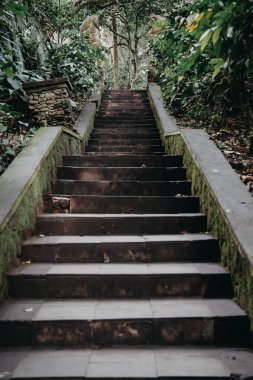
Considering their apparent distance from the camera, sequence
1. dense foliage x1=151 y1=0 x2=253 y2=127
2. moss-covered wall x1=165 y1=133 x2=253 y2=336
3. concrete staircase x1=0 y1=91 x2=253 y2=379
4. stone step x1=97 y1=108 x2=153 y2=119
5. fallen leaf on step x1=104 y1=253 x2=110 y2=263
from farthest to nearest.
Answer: stone step x1=97 y1=108 x2=153 y2=119
fallen leaf on step x1=104 y1=253 x2=110 y2=263
moss-covered wall x1=165 y1=133 x2=253 y2=336
concrete staircase x1=0 y1=91 x2=253 y2=379
dense foliage x1=151 y1=0 x2=253 y2=127

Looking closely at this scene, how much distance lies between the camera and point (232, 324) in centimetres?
261

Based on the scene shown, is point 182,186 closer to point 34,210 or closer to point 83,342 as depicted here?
point 34,210

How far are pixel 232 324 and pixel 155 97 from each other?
8.46 m

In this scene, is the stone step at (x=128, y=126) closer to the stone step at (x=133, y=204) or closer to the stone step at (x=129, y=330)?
the stone step at (x=133, y=204)

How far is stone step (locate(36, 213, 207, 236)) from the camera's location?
3816 mm

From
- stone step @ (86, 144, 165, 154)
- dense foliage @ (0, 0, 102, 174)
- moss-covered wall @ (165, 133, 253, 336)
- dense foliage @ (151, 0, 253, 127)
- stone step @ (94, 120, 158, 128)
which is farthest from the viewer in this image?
stone step @ (94, 120, 158, 128)

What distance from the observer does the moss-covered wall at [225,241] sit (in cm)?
262

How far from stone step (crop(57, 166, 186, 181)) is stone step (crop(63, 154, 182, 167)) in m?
0.45

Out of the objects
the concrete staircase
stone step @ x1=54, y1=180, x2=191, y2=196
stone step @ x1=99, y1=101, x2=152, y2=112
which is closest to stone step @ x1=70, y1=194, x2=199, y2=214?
the concrete staircase

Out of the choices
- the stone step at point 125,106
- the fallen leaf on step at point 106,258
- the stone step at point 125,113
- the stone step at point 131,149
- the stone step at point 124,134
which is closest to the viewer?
the fallen leaf on step at point 106,258

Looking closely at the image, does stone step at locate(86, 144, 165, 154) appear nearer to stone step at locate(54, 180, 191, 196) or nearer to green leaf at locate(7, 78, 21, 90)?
green leaf at locate(7, 78, 21, 90)

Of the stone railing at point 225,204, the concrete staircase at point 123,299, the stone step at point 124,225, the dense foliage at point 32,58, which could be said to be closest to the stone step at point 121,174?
the stone railing at point 225,204

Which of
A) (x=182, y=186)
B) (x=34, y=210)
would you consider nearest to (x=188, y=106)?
(x=182, y=186)

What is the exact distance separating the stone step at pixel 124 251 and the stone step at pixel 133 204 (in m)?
0.78
